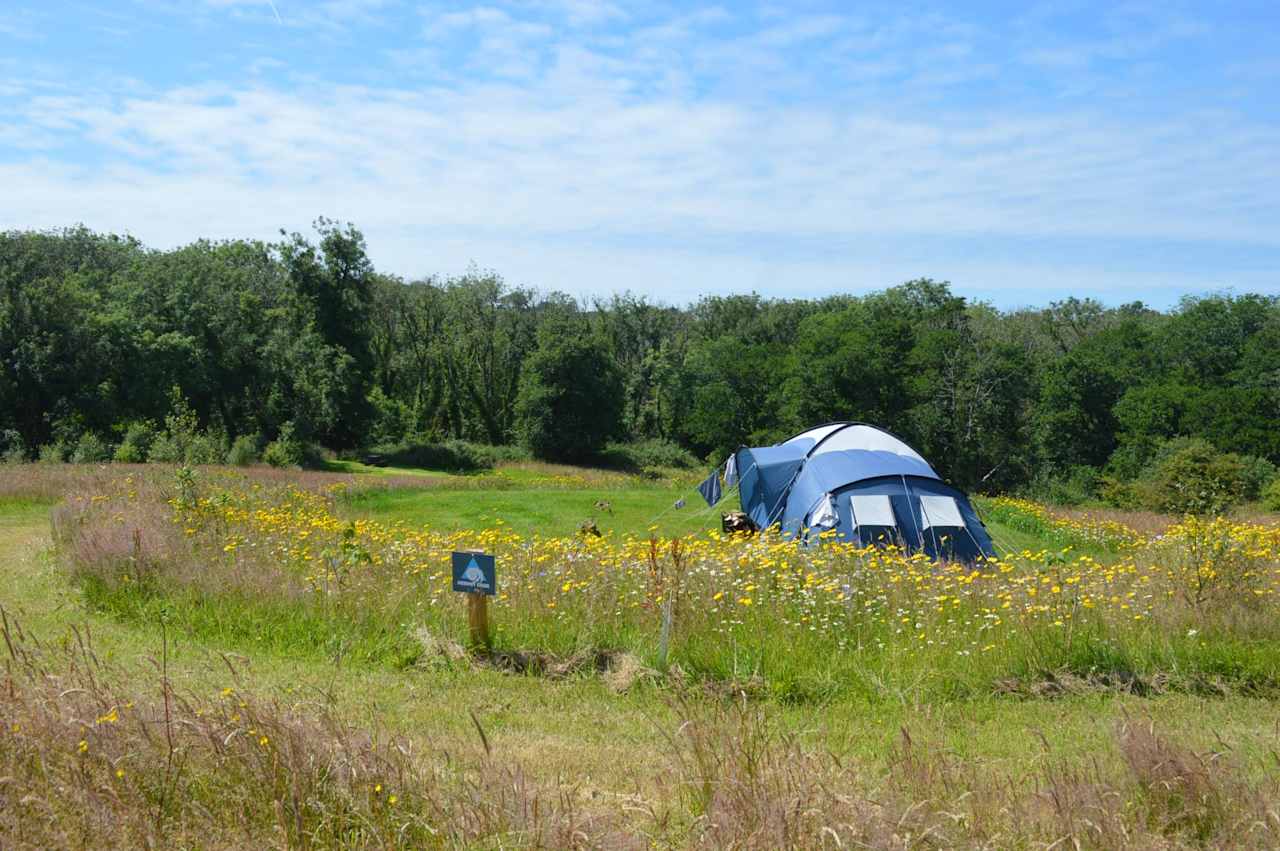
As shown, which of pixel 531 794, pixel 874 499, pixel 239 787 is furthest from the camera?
pixel 874 499

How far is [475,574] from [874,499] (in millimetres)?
9718

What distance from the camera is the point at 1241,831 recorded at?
149 inches

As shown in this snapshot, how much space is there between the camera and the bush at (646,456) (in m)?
56.3

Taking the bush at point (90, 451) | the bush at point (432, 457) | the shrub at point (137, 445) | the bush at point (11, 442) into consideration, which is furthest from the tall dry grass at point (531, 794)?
the bush at point (432, 457)

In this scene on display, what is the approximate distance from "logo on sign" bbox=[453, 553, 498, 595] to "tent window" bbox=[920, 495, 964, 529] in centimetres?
981

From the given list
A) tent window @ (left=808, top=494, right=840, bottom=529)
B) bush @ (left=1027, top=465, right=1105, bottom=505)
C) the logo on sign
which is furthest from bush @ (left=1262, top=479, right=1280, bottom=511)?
the logo on sign

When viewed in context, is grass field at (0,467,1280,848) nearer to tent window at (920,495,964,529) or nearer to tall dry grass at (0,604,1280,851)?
tall dry grass at (0,604,1280,851)

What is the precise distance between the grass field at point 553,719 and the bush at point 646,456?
4544cm

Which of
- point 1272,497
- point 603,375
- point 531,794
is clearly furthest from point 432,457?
point 531,794

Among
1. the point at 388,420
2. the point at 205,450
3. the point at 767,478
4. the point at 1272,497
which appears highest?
the point at 388,420

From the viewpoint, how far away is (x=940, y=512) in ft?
49.9

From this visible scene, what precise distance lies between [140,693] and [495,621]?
300 cm

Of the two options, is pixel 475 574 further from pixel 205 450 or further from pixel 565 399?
pixel 565 399

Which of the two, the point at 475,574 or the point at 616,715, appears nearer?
the point at 616,715
